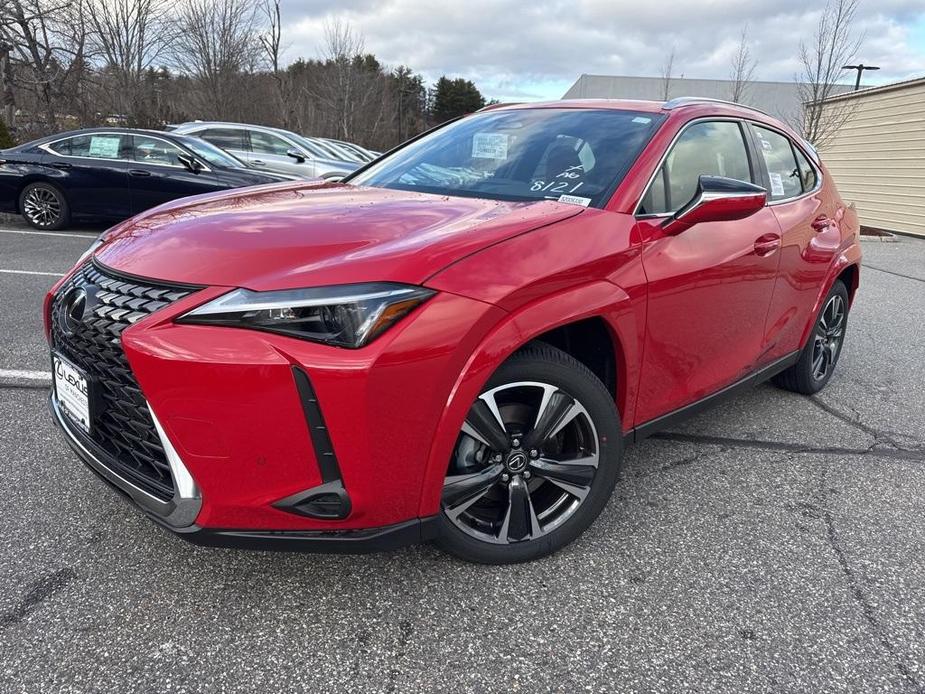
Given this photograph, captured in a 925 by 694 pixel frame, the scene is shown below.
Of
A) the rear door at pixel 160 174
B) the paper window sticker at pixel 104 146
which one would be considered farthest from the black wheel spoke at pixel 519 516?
Result: the paper window sticker at pixel 104 146

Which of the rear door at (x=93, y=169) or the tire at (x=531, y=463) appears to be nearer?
the tire at (x=531, y=463)

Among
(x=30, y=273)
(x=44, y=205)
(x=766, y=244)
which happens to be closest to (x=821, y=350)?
(x=766, y=244)

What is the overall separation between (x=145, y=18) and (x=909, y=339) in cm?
2532

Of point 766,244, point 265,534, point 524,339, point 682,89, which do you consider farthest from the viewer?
point 682,89

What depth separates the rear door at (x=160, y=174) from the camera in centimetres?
947

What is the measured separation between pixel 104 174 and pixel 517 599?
31.2 feet

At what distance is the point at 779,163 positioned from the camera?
3.55 meters

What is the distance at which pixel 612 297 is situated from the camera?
2.28 meters

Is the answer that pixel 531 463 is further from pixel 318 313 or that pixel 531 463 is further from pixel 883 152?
pixel 883 152

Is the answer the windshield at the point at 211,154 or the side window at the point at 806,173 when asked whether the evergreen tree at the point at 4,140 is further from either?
the side window at the point at 806,173

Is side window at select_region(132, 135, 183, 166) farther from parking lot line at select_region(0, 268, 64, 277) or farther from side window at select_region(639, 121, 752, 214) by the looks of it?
side window at select_region(639, 121, 752, 214)

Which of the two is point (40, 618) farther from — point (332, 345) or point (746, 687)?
point (746, 687)

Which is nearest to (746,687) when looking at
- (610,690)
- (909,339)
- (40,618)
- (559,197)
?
(610,690)

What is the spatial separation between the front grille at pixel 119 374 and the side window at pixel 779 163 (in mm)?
2860
